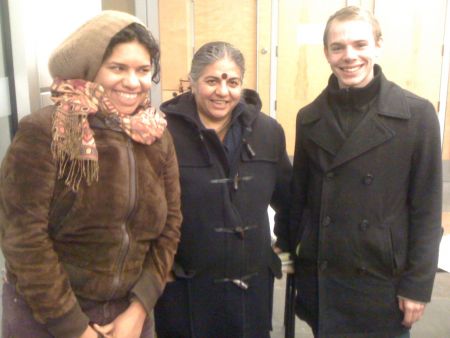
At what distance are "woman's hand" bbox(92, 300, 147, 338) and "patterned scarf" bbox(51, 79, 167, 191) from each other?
41cm

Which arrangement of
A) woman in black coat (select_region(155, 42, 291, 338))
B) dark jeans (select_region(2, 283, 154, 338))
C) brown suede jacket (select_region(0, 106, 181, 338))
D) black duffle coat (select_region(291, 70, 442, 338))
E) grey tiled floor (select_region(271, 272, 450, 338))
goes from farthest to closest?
grey tiled floor (select_region(271, 272, 450, 338)) < woman in black coat (select_region(155, 42, 291, 338)) < black duffle coat (select_region(291, 70, 442, 338)) < dark jeans (select_region(2, 283, 154, 338)) < brown suede jacket (select_region(0, 106, 181, 338))

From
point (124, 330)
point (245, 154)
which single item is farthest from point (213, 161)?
point (124, 330)

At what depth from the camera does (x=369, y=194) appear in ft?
5.52

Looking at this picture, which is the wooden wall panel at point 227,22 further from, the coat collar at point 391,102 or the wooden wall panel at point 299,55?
the coat collar at point 391,102

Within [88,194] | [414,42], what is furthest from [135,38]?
[414,42]

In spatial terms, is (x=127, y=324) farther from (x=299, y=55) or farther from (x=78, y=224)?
(x=299, y=55)

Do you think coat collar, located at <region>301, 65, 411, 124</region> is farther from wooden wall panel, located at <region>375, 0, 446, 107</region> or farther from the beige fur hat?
wooden wall panel, located at <region>375, 0, 446, 107</region>

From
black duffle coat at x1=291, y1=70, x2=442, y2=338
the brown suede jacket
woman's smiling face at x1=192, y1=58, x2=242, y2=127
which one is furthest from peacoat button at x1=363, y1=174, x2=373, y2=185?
the brown suede jacket

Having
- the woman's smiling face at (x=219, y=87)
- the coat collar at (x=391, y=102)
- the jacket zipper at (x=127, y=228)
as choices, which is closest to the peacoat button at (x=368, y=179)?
the coat collar at (x=391, y=102)

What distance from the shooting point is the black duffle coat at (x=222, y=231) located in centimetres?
176

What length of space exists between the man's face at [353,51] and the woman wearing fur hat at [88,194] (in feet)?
2.10

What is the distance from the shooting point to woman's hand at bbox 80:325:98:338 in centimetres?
133

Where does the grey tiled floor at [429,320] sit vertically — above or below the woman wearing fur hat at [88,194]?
below

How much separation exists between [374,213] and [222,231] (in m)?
0.53
